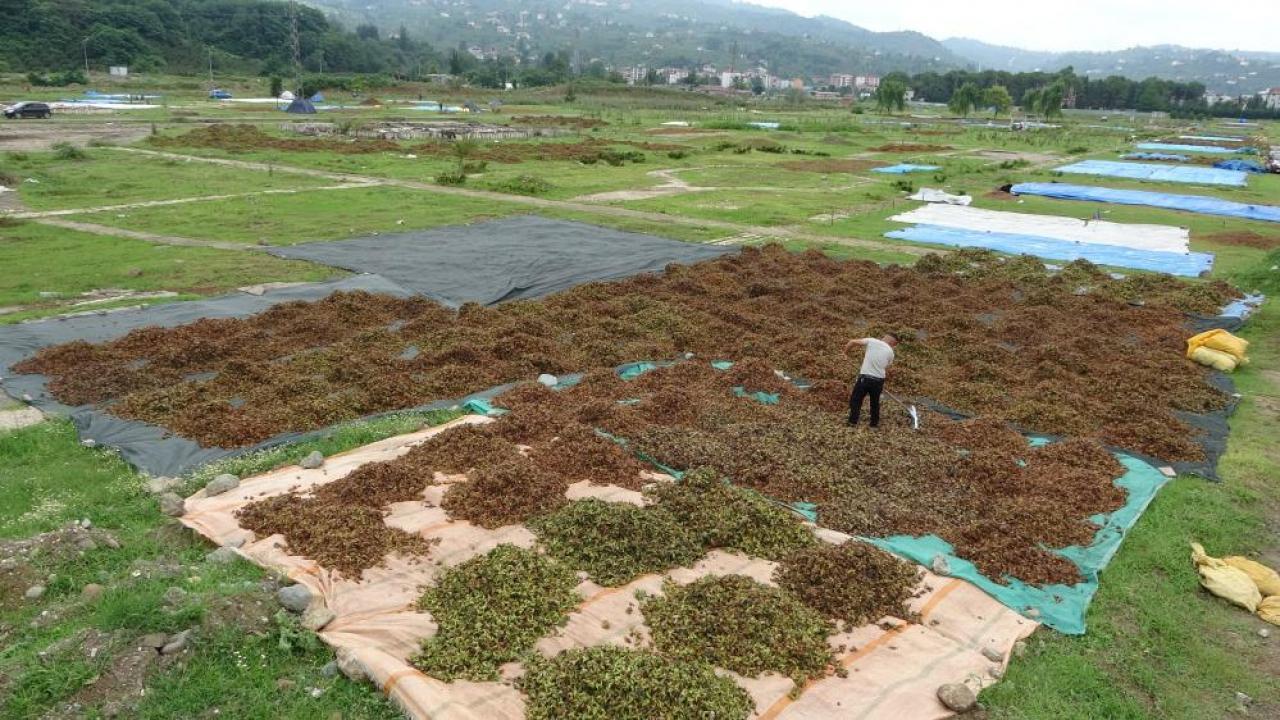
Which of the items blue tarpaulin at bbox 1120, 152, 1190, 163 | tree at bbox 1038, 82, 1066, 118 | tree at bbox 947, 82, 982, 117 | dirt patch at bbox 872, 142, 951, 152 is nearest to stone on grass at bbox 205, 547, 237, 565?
dirt patch at bbox 872, 142, 951, 152

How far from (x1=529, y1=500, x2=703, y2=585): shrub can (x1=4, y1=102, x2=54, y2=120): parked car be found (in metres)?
64.7

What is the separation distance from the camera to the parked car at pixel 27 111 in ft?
176

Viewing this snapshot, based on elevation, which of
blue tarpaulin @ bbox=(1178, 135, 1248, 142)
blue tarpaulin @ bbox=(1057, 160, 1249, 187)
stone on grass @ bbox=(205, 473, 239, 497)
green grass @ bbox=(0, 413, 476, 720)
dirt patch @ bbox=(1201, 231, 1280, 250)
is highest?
blue tarpaulin @ bbox=(1178, 135, 1248, 142)

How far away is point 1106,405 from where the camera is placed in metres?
13.1

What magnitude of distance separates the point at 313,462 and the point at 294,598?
10.2 ft

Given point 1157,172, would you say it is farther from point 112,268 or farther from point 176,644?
point 176,644

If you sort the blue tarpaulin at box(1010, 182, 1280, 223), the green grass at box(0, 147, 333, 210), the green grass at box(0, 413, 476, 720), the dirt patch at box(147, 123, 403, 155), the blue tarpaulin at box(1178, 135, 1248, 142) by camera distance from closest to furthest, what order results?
the green grass at box(0, 413, 476, 720)
the green grass at box(0, 147, 333, 210)
the blue tarpaulin at box(1010, 182, 1280, 223)
the dirt patch at box(147, 123, 403, 155)
the blue tarpaulin at box(1178, 135, 1248, 142)

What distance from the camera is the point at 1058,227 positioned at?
29.6m

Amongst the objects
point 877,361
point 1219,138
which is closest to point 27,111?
point 877,361

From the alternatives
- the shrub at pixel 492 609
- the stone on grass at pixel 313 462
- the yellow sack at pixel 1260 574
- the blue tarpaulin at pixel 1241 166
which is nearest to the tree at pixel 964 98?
the blue tarpaulin at pixel 1241 166

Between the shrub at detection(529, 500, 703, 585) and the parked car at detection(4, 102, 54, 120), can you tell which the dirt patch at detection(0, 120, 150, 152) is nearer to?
the parked car at detection(4, 102, 54, 120)

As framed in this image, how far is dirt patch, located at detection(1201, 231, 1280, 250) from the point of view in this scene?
91.2ft

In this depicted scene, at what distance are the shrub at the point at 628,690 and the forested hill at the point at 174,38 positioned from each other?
384 feet

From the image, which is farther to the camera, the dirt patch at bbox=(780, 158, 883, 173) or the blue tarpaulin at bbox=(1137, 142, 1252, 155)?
the blue tarpaulin at bbox=(1137, 142, 1252, 155)
